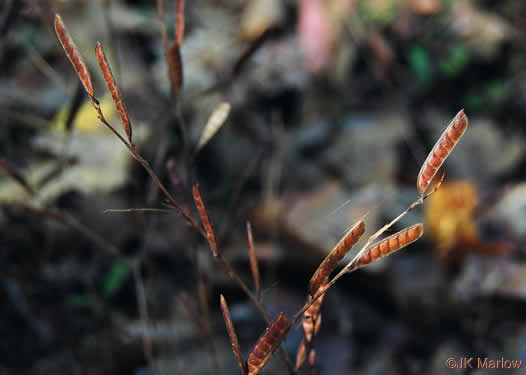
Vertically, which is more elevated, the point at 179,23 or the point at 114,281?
the point at 179,23

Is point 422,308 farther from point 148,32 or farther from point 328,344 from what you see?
point 148,32

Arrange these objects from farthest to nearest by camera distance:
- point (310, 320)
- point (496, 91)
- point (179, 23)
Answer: point (496, 91) < point (179, 23) < point (310, 320)

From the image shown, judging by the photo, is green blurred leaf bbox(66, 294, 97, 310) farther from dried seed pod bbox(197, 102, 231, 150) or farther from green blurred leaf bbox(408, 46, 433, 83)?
green blurred leaf bbox(408, 46, 433, 83)

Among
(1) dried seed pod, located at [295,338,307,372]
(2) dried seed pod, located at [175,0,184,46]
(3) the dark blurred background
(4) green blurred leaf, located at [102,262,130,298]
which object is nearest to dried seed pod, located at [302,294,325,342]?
(1) dried seed pod, located at [295,338,307,372]

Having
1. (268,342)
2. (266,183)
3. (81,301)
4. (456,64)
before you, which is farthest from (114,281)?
(456,64)

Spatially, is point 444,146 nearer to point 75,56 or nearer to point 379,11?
point 75,56

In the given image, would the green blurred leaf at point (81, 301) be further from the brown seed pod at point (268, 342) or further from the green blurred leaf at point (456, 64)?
the green blurred leaf at point (456, 64)
